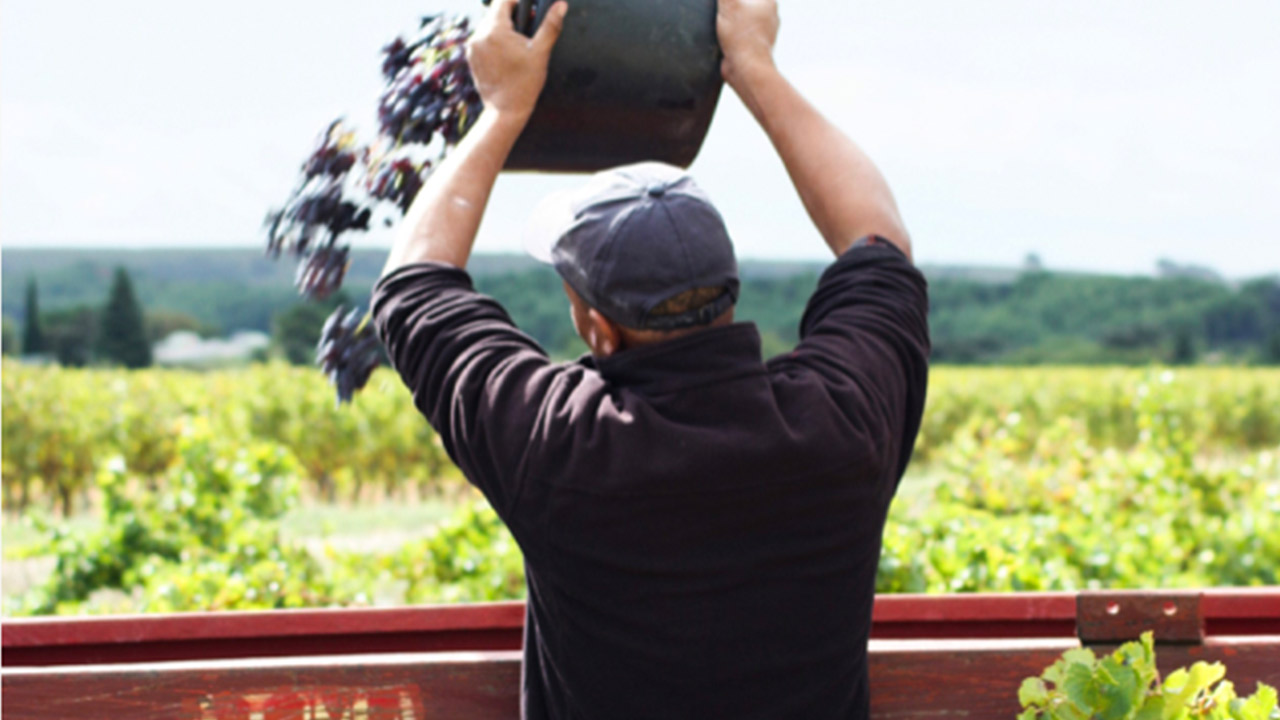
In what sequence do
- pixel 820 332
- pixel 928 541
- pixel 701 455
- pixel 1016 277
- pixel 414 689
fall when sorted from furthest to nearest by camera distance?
pixel 1016 277 → pixel 928 541 → pixel 414 689 → pixel 820 332 → pixel 701 455

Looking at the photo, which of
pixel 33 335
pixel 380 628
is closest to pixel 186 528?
pixel 380 628

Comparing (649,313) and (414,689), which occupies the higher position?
(649,313)

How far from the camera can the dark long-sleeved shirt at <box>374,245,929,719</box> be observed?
1187 millimetres

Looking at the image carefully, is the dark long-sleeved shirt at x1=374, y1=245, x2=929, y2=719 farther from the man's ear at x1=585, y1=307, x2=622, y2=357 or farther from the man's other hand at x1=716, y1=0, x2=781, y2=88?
the man's other hand at x1=716, y1=0, x2=781, y2=88

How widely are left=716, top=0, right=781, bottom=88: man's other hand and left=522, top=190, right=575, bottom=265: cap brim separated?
381 mm

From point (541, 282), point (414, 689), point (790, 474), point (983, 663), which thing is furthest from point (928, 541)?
point (541, 282)

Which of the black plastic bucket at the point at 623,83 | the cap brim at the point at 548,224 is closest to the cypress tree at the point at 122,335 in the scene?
the black plastic bucket at the point at 623,83

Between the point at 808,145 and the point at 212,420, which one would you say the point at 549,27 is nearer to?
the point at 808,145

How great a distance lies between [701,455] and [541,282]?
19.3m

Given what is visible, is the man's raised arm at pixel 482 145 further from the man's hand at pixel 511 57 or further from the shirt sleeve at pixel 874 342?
the shirt sleeve at pixel 874 342

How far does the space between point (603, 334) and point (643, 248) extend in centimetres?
13

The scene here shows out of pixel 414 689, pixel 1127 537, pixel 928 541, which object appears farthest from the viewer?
pixel 1127 537

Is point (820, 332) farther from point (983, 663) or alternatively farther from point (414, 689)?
point (414, 689)

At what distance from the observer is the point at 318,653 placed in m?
1.90
